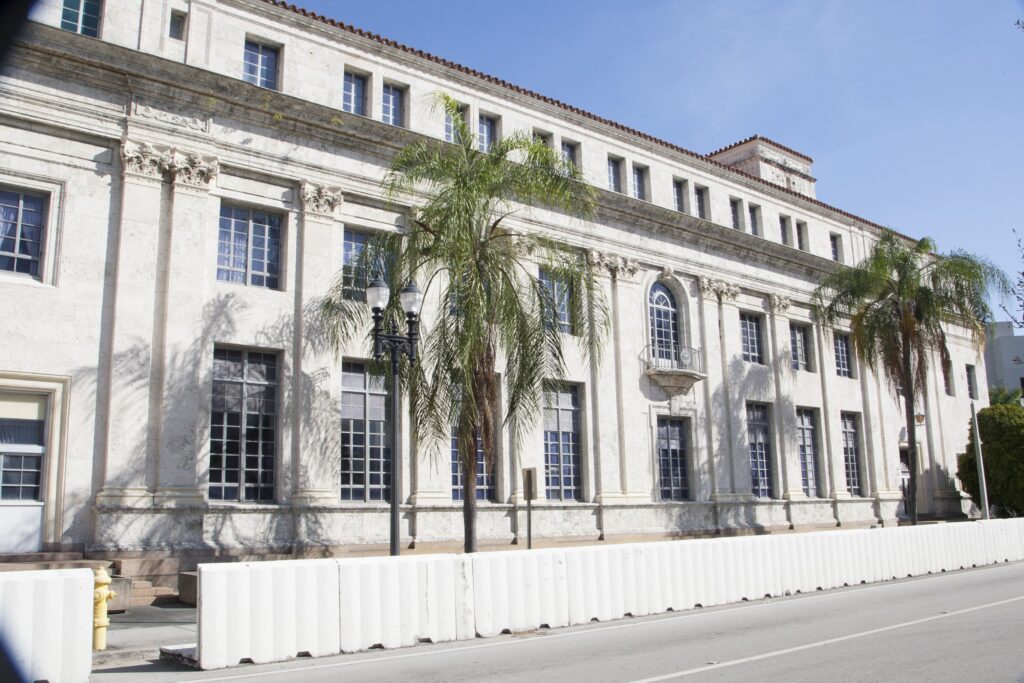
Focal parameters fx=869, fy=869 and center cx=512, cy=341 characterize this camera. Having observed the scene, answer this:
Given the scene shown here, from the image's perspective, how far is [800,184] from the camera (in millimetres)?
39125

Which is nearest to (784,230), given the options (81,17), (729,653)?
(81,17)

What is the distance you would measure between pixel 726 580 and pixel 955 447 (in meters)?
29.9

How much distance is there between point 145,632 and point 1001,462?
3588 centimetres

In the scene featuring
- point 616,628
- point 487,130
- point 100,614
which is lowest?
point 616,628

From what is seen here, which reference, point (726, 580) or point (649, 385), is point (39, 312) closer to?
point (726, 580)

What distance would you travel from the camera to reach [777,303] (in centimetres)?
3319

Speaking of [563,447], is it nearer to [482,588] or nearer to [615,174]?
[615,174]

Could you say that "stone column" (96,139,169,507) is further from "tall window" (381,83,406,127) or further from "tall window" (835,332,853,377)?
"tall window" (835,332,853,377)

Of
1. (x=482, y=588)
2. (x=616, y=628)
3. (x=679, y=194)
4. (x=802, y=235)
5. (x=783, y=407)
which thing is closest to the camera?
(x=482, y=588)

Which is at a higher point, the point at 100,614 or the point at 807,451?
the point at 807,451

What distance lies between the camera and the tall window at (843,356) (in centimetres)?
3600

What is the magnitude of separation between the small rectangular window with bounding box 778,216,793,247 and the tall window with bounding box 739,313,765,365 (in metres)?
3.91

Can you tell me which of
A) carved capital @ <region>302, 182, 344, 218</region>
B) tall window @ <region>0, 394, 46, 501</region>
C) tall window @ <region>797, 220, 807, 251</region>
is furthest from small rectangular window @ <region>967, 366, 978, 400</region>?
tall window @ <region>0, 394, 46, 501</region>

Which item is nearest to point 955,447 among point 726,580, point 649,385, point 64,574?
point 649,385
